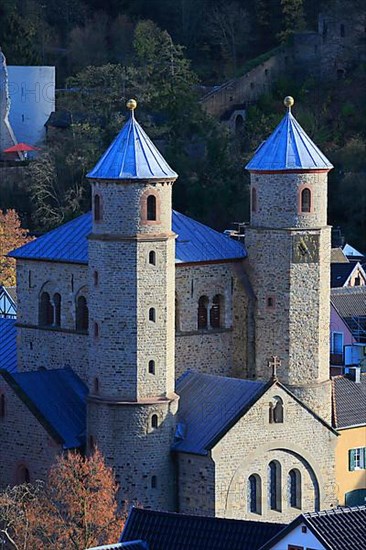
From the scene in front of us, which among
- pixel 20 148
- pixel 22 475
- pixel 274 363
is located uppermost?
pixel 20 148

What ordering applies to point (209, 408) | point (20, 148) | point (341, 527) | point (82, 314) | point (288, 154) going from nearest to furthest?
point (341, 527), point (209, 408), point (288, 154), point (82, 314), point (20, 148)

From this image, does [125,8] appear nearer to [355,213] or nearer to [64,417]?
[355,213]

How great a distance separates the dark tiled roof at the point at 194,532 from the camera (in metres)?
56.8

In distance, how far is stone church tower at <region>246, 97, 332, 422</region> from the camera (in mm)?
71375

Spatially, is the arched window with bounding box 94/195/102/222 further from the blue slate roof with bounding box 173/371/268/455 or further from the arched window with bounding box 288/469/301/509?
the arched window with bounding box 288/469/301/509

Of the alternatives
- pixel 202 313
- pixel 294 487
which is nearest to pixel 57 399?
pixel 202 313

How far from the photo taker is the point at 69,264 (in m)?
72.4

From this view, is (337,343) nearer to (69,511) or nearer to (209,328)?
(209,328)

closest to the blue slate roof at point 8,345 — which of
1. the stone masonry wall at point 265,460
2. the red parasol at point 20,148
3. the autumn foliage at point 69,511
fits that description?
the autumn foliage at point 69,511

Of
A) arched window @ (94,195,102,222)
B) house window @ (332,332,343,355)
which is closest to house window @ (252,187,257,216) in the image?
arched window @ (94,195,102,222)

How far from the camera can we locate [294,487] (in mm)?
69750

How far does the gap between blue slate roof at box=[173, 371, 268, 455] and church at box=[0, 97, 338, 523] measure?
6cm

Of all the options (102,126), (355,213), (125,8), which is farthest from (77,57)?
(355,213)

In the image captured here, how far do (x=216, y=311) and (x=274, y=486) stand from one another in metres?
6.07
